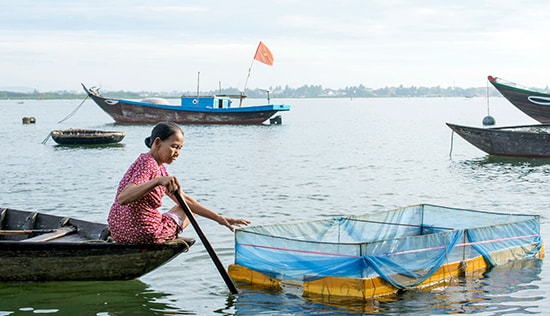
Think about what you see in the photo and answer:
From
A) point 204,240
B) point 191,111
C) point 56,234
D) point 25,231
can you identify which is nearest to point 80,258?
point 56,234

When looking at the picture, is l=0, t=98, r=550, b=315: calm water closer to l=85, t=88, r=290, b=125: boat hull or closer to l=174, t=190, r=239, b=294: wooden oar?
l=174, t=190, r=239, b=294: wooden oar

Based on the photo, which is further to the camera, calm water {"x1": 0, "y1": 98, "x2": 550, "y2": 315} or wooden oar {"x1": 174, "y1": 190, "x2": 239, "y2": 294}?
calm water {"x1": 0, "y1": 98, "x2": 550, "y2": 315}

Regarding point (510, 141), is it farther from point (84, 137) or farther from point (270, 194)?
point (84, 137)

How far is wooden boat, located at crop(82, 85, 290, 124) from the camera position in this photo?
52.0 metres

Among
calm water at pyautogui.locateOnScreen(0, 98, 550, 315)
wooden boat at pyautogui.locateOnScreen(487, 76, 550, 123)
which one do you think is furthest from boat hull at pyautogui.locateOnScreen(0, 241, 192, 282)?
wooden boat at pyautogui.locateOnScreen(487, 76, 550, 123)

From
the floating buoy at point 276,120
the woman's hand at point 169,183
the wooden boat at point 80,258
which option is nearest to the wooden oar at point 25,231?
the wooden boat at point 80,258

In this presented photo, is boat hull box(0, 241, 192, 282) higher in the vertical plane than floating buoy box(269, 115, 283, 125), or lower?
lower

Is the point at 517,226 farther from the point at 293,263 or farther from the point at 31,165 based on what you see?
the point at 31,165

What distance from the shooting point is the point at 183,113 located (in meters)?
52.3

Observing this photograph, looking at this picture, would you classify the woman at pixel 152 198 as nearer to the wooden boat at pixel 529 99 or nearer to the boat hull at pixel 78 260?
the boat hull at pixel 78 260

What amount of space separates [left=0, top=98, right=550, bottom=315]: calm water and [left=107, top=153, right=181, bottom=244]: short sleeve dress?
2.93ft

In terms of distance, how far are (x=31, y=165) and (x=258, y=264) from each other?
19.5 metres

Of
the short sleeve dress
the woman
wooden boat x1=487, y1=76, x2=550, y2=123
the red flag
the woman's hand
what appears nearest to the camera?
the woman's hand

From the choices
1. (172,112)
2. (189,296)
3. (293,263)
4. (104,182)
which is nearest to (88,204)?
(104,182)
